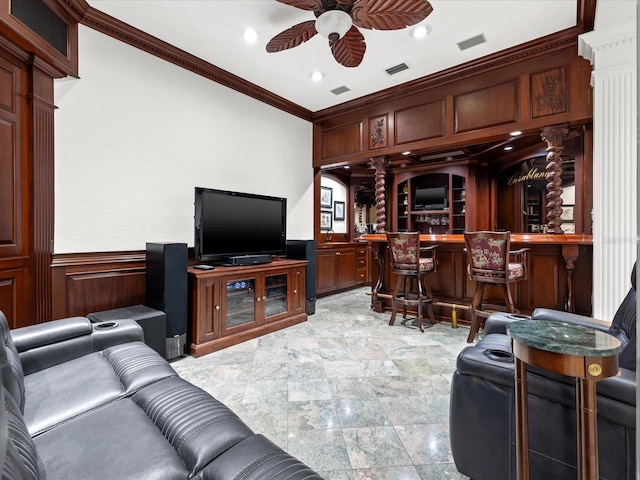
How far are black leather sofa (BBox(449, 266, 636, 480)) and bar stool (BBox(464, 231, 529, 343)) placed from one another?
58.8 inches

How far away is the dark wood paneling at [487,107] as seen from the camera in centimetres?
341

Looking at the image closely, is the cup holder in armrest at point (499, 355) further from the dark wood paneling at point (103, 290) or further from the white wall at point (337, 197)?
the white wall at point (337, 197)

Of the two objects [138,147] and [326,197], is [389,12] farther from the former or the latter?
[326,197]

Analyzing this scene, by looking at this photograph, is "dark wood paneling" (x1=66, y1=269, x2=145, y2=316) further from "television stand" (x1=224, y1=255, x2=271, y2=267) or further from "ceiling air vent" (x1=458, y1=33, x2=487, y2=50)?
"ceiling air vent" (x1=458, y1=33, x2=487, y2=50)

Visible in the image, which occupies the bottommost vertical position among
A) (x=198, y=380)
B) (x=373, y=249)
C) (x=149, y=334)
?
(x=198, y=380)

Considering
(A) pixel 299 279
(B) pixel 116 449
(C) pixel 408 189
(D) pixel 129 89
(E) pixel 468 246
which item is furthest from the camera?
(C) pixel 408 189

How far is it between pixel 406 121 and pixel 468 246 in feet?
6.29

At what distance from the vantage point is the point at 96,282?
276 centimetres

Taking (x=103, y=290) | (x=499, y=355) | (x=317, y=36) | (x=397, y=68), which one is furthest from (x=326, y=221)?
(x=499, y=355)

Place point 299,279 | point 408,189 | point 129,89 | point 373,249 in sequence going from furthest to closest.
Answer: point 408,189 → point 373,249 → point 299,279 → point 129,89

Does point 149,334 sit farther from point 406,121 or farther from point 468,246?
point 406,121

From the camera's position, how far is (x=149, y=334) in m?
2.56

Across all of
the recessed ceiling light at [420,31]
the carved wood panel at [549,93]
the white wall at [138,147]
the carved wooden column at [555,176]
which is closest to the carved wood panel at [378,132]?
the recessed ceiling light at [420,31]

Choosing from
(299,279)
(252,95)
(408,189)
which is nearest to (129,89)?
(252,95)
